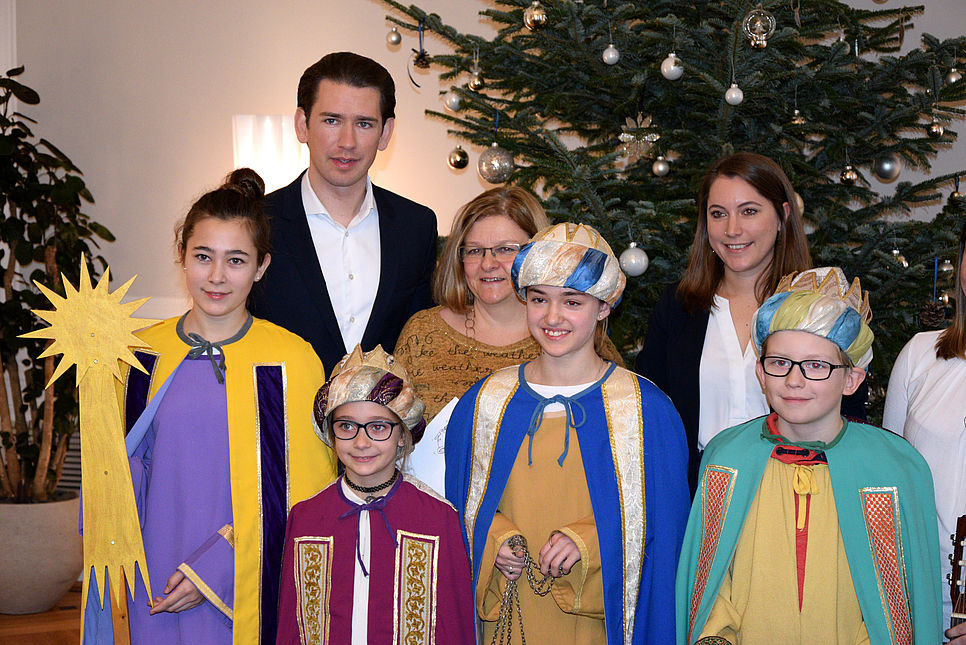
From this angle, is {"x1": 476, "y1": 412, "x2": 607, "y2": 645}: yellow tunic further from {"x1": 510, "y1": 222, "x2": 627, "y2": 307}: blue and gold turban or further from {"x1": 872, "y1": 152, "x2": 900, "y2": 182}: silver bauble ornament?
{"x1": 872, "y1": 152, "x2": 900, "y2": 182}: silver bauble ornament

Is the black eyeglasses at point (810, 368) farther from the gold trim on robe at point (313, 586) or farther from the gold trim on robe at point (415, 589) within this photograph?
the gold trim on robe at point (313, 586)

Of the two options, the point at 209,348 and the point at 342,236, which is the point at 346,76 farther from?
the point at 209,348

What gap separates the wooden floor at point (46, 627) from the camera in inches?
167

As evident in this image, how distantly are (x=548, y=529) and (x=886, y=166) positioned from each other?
7.39 feet

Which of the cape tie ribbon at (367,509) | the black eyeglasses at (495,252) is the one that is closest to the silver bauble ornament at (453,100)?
the black eyeglasses at (495,252)

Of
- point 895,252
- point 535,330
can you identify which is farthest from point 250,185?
point 895,252

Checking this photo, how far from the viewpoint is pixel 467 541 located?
7.59 ft

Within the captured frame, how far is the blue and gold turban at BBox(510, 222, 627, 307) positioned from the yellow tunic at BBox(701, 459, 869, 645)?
62 centimetres

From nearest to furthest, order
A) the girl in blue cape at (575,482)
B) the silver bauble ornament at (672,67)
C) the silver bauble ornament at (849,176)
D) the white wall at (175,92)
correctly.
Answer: the girl in blue cape at (575,482)
the silver bauble ornament at (672,67)
the silver bauble ornament at (849,176)
the white wall at (175,92)

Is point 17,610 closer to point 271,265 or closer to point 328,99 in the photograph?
point 271,265

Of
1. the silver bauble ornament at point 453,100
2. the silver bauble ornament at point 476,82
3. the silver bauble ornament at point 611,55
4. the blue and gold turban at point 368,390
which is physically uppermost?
the silver bauble ornament at point 476,82

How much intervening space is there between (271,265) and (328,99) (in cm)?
56

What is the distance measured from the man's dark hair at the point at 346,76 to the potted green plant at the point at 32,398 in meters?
2.31

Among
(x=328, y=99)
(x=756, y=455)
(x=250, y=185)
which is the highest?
(x=328, y=99)
